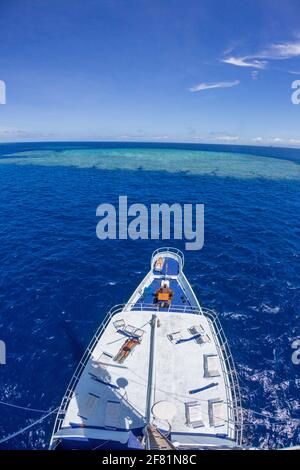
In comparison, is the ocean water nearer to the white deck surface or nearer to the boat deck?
the boat deck

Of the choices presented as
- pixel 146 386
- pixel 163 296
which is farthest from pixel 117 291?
pixel 146 386

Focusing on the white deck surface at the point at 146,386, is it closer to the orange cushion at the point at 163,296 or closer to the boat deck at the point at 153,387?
the boat deck at the point at 153,387

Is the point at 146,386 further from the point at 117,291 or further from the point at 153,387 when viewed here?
the point at 117,291

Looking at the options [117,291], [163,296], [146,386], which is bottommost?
[146,386]

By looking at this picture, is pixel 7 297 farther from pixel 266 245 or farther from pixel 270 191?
pixel 270 191

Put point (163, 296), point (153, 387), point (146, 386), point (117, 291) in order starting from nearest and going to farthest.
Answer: point (153, 387), point (146, 386), point (163, 296), point (117, 291)

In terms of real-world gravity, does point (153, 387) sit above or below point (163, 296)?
below

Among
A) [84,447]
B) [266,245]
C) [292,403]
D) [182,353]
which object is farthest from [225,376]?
[266,245]
